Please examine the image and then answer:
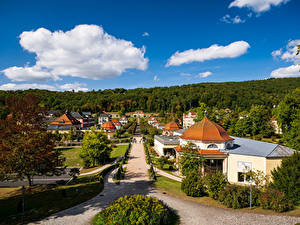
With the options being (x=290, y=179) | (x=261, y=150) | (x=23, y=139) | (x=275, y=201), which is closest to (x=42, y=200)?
(x=23, y=139)

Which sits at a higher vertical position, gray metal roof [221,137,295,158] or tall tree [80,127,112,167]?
gray metal roof [221,137,295,158]

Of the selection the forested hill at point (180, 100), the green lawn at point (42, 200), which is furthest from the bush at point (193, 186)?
the forested hill at point (180, 100)

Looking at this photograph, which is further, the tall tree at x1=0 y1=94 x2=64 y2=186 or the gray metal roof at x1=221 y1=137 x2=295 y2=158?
the gray metal roof at x1=221 y1=137 x2=295 y2=158

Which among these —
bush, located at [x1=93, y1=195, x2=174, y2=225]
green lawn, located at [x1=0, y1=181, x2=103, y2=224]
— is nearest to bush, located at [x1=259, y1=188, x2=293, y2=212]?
bush, located at [x1=93, y1=195, x2=174, y2=225]

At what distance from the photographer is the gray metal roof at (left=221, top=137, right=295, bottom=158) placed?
1792 cm

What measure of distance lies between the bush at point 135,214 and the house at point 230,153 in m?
10.8

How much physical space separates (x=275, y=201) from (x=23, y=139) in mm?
→ 19535

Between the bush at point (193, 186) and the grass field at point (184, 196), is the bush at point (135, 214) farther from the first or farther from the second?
the bush at point (193, 186)

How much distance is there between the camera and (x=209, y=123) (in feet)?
74.6

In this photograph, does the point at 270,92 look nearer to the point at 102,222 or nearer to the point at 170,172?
the point at 170,172

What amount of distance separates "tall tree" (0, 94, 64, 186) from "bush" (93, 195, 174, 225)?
712 centimetres

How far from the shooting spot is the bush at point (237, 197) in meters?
13.0

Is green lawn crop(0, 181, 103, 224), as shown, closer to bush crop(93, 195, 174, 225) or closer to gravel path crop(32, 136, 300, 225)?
gravel path crop(32, 136, 300, 225)

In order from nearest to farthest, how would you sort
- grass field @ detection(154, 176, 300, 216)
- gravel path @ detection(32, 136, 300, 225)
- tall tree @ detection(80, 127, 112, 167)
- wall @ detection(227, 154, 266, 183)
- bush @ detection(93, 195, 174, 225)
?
bush @ detection(93, 195, 174, 225), gravel path @ detection(32, 136, 300, 225), grass field @ detection(154, 176, 300, 216), wall @ detection(227, 154, 266, 183), tall tree @ detection(80, 127, 112, 167)
